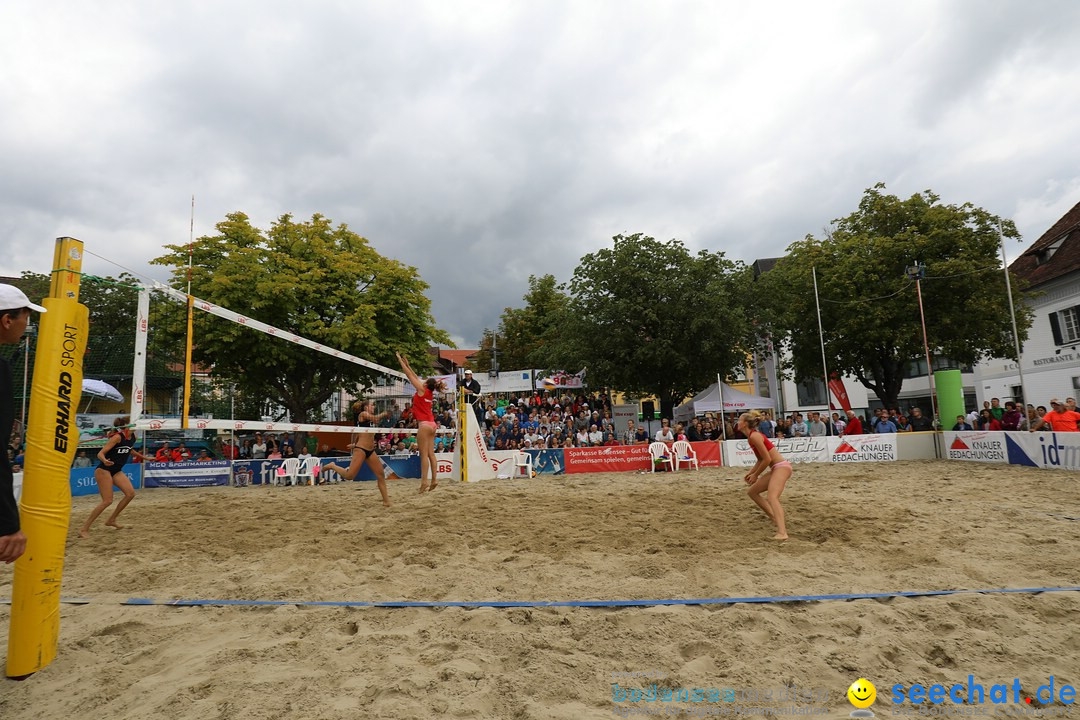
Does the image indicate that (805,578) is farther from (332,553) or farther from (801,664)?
(332,553)

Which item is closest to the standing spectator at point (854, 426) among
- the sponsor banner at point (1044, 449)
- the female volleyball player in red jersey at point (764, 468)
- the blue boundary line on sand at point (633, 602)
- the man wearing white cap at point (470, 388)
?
the sponsor banner at point (1044, 449)

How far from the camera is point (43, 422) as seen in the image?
3.27 meters

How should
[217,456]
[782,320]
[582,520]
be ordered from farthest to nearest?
[782,320], [217,456], [582,520]

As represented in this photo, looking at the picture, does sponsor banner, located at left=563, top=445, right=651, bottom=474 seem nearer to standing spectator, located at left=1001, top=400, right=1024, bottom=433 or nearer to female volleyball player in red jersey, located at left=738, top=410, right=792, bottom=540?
standing spectator, located at left=1001, top=400, right=1024, bottom=433

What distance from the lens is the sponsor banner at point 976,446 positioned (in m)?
12.6

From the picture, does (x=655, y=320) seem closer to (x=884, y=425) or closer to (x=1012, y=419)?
(x=884, y=425)

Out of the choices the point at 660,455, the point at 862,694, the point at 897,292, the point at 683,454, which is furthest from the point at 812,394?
the point at 862,694

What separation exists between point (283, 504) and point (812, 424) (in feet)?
46.4

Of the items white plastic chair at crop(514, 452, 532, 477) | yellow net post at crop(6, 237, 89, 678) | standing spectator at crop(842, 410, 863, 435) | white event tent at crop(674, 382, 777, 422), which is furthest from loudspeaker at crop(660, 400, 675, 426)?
yellow net post at crop(6, 237, 89, 678)

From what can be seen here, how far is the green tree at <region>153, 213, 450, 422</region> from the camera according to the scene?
17891mm

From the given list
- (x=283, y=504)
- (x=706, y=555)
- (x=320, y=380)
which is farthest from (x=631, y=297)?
(x=706, y=555)

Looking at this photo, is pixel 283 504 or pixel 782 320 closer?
pixel 283 504

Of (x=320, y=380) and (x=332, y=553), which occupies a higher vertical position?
(x=320, y=380)

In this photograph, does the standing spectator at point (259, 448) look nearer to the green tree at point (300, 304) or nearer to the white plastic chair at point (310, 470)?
the green tree at point (300, 304)
